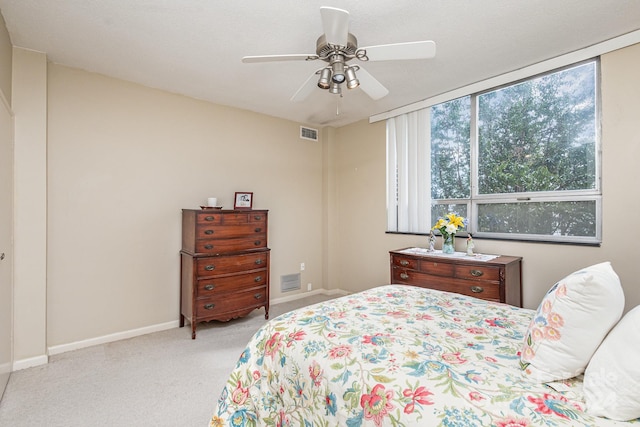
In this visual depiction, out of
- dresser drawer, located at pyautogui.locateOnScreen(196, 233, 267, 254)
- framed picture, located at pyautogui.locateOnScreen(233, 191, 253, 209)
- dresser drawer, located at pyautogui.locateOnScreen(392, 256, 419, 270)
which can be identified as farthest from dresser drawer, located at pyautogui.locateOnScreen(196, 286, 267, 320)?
→ dresser drawer, located at pyautogui.locateOnScreen(392, 256, 419, 270)

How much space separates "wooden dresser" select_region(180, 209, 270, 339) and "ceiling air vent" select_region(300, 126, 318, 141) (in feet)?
Result: 5.13

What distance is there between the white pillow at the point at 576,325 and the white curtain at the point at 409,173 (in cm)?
258

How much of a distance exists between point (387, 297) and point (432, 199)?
6.61 feet

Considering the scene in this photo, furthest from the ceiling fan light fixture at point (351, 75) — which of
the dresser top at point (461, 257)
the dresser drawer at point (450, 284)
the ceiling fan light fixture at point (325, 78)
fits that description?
the dresser drawer at point (450, 284)

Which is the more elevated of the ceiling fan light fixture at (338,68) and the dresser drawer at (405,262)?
the ceiling fan light fixture at (338,68)

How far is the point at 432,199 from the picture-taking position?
3602 millimetres

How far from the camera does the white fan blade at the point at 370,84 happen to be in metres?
2.11

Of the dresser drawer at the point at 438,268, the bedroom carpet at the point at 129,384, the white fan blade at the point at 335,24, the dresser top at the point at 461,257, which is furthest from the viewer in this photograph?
the dresser drawer at the point at 438,268

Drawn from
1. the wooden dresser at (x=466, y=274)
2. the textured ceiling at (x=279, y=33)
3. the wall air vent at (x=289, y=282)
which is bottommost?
the wall air vent at (x=289, y=282)

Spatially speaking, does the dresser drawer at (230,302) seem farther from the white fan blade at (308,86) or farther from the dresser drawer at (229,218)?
the white fan blade at (308,86)

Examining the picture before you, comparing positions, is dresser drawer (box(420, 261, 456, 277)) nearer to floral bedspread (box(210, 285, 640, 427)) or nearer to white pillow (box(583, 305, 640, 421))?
floral bedspread (box(210, 285, 640, 427))

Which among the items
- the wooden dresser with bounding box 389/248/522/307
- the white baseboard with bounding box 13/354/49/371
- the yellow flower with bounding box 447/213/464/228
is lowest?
the white baseboard with bounding box 13/354/49/371

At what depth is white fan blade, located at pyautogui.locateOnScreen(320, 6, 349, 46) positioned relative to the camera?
149cm

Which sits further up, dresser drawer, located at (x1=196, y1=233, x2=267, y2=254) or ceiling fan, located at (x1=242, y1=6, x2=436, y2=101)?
ceiling fan, located at (x1=242, y1=6, x2=436, y2=101)
